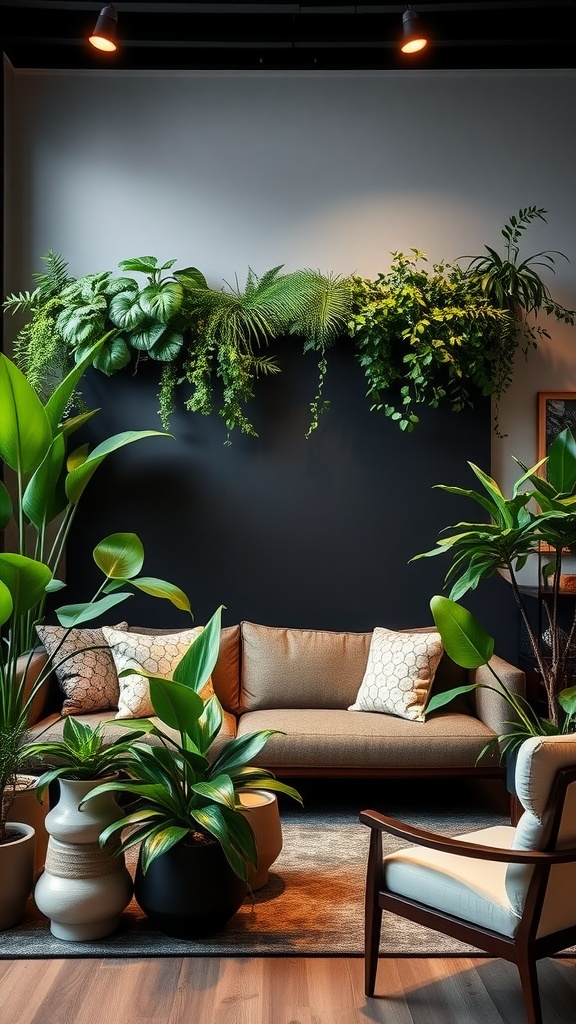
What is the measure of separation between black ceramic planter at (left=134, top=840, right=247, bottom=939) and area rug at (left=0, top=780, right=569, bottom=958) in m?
0.07

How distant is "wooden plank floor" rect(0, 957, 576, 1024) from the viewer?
2410 mm

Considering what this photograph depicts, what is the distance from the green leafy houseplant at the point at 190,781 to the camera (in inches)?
107

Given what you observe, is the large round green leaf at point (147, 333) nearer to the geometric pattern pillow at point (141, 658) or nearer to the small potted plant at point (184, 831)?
the geometric pattern pillow at point (141, 658)

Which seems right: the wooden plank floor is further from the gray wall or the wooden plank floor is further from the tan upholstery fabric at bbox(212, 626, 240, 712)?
the gray wall

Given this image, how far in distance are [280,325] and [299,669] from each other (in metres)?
1.82

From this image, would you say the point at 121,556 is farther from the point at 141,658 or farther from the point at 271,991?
the point at 271,991

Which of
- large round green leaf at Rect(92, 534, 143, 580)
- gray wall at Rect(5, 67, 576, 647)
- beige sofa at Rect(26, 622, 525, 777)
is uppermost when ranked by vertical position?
gray wall at Rect(5, 67, 576, 647)

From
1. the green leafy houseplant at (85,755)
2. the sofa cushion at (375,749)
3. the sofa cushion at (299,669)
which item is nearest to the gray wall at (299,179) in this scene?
the sofa cushion at (299,669)

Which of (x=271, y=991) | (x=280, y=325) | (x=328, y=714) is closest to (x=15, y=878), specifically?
(x=271, y=991)

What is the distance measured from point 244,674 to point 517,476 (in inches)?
74.8

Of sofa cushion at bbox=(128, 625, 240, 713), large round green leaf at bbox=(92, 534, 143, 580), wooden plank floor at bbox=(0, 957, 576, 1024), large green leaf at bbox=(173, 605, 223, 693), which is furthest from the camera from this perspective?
sofa cushion at bbox=(128, 625, 240, 713)

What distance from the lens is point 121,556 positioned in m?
3.13
